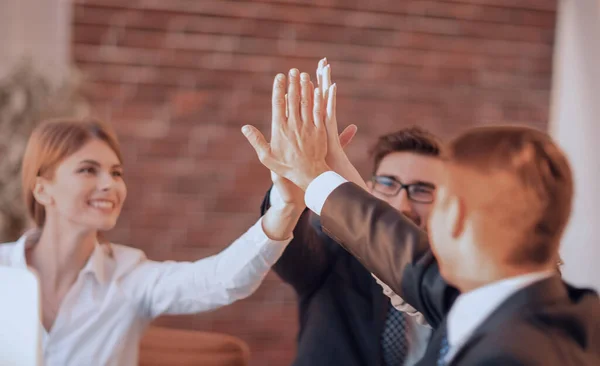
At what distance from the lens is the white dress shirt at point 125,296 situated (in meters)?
1.84

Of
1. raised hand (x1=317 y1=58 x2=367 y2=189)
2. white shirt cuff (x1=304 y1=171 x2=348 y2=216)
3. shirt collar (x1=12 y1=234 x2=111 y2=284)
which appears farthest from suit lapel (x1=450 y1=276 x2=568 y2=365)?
shirt collar (x1=12 y1=234 x2=111 y2=284)

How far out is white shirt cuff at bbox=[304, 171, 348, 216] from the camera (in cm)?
131

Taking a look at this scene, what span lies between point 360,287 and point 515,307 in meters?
1.07

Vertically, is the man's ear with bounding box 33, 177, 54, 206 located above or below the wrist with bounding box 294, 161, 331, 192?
below

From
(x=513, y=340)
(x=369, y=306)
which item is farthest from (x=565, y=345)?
(x=369, y=306)

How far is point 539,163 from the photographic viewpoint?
98cm

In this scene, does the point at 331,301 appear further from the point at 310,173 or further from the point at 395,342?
the point at 310,173

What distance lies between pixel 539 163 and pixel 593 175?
3501 millimetres

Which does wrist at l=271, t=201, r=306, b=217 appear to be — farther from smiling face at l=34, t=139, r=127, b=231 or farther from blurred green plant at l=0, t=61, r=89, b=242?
blurred green plant at l=0, t=61, r=89, b=242

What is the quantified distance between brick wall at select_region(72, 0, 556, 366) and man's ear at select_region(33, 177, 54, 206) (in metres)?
1.79

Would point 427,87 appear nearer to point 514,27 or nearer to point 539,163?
point 514,27

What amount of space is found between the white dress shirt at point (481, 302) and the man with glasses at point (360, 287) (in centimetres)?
82

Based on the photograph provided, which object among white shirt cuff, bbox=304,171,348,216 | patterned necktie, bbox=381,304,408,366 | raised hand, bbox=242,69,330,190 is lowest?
patterned necktie, bbox=381,304,408,366

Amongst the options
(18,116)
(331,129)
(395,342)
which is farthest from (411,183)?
(18,116)
